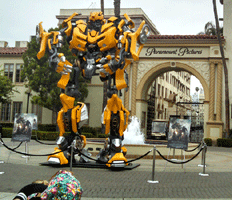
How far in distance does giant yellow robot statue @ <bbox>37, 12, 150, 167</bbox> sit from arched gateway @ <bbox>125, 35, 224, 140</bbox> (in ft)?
52.8

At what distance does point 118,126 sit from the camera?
8.88m

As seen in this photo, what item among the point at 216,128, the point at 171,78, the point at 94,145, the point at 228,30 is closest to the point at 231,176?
the point at 94,145

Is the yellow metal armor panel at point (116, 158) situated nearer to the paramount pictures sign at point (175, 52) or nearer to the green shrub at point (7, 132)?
the green shrub at point (7, 132)

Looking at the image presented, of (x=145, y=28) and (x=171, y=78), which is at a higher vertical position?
(x=171, y=78)

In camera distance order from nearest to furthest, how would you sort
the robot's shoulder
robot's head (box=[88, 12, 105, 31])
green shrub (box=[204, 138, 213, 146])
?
the robot's shoulder
robot's head (box=[88, 12, 105, 31])
green shrub (box=[204, 138, 213, 146])

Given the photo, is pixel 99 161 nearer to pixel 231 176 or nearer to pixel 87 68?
pixel 87 68

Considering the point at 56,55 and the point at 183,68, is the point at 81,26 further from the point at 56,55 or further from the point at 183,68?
the point at 183,68

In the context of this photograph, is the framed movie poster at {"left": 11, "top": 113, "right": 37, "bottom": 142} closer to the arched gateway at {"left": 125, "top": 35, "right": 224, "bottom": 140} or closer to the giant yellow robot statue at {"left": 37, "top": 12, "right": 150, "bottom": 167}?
the giant yellow robot statue at {"left": 37, "top": 12, "right": 150, "bottom": 167}

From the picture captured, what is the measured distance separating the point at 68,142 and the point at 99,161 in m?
1.09

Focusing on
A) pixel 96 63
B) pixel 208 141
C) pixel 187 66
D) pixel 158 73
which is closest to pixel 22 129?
pixel 96 63

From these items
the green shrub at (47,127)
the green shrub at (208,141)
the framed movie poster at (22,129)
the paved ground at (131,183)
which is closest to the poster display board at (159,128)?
the green shrub at (208,141)

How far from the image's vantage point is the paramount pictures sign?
79.9 ft

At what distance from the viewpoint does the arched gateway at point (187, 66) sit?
23.9 m

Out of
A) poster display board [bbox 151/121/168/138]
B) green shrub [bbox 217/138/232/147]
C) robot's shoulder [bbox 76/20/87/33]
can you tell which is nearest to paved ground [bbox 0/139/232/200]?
robot's shoulder [bbox 76/20/87/33]
